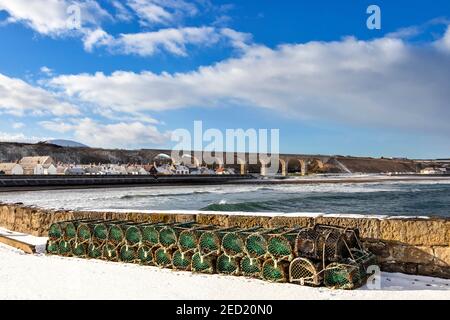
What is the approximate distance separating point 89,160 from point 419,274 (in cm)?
14109

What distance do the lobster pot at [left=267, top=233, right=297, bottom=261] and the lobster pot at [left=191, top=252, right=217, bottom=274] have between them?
113 cm

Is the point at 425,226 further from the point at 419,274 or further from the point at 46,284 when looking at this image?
the point at 46,284

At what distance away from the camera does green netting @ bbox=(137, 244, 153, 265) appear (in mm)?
8578

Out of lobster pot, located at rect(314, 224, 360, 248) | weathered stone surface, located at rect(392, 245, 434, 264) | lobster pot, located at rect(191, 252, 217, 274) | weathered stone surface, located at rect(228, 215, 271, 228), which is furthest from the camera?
weathered stone surface, located at rect(228, 215, 271, 228)

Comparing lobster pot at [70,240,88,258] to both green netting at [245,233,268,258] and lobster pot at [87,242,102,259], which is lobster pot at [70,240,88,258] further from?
A: green netting at [245,233,268,258]

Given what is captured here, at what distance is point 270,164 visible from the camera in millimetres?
152375

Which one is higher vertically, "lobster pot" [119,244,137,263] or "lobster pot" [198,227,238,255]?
"lobster pot" [198,227,238,255]

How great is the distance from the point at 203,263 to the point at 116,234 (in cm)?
223

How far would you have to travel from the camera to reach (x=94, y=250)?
9.35 meters

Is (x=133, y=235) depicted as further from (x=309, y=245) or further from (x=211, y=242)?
(x=309, y=245)

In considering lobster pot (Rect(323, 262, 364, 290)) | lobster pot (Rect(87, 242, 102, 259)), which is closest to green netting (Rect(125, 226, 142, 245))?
lobster pot (Rect(87, 242, 102, 259))

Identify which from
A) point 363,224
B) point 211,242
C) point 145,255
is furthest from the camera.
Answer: point 145,255

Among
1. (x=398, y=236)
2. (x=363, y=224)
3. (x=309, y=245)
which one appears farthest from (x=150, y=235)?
(x=398, y=236)
